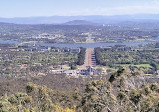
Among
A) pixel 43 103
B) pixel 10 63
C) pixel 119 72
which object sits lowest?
pixel 10 63

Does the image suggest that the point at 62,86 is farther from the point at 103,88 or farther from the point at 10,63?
the point at 10,63

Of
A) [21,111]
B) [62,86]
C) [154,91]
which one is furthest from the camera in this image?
[62,86]

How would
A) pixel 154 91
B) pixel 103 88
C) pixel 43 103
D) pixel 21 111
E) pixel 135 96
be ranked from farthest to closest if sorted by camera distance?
pixel 43 103
pixel 21 111
pixel 103 88
pixel 154 91
pixel 135 96

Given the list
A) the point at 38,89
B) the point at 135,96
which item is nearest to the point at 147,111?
the point at 135,96

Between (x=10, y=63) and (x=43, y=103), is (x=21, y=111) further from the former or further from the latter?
(x=10, y=63)

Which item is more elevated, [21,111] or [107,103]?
[107,103]

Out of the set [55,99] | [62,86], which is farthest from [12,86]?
[55,99]

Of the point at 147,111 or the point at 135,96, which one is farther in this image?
the point at 135,96

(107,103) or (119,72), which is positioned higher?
(119,72)

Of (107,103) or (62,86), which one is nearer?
(107,103)
